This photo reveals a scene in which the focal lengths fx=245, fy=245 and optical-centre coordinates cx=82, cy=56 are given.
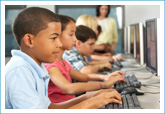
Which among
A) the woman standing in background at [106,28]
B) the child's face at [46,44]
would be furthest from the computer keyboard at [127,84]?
the woman standing in background at [106,28]

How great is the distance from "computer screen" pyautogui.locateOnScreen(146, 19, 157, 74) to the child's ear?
0.74m

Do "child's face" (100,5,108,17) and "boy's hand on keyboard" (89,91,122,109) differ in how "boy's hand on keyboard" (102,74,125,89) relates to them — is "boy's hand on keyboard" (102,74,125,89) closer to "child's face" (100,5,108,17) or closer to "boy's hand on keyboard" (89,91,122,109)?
"boy's hand on keyboard" (89,91,122,109)

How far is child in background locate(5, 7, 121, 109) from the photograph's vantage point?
75cm

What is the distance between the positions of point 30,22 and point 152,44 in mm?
815

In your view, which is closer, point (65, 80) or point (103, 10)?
point (65, 80)

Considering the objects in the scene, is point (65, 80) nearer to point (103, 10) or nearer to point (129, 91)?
point (129, 91)

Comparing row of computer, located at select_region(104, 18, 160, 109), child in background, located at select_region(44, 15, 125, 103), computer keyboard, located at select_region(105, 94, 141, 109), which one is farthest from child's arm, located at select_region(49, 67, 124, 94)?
computer keyboard, located at select_region(105, 94, 141, 109)

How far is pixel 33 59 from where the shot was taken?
0.88 m

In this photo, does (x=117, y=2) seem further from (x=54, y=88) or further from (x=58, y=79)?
(x=54, y=88)

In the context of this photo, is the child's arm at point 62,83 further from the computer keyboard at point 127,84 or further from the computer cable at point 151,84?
the computer cable at point 151,84

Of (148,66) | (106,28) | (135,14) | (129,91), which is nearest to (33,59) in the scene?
(129,91)

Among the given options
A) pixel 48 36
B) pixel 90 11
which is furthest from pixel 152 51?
pixel 90 11

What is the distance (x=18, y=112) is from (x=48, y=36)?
0.28 metres

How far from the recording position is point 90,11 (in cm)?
439
